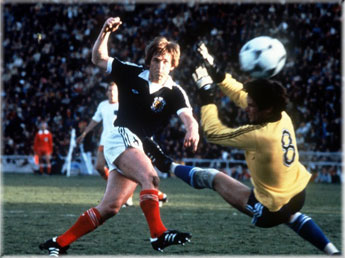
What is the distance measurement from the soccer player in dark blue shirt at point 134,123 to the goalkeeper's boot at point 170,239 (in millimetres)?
267

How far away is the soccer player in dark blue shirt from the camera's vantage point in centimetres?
575

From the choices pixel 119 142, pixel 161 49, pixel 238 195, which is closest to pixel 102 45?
pixel 161 49

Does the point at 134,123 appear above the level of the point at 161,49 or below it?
below

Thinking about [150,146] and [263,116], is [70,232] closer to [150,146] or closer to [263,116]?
[150,146]

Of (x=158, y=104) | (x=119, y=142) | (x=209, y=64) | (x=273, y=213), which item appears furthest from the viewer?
(x=158, y=104)

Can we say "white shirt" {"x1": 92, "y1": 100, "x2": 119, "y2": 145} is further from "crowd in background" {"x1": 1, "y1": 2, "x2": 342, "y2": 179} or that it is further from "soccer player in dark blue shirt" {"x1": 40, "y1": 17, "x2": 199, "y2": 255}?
"crowd in background" {"x1": 1, "y1": 2, "x2": 342, "y2": 179}

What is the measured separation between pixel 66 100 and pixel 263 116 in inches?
802

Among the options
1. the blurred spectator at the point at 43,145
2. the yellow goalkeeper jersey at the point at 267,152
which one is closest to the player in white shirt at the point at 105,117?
the yellow goalkeeper jersey at the point at 267,152

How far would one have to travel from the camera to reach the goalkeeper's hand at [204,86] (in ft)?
17.3

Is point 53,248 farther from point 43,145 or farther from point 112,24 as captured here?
point 43,145

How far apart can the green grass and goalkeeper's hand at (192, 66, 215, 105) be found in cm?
178

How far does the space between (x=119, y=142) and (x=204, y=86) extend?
1096 millimetres

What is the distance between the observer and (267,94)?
5105mm

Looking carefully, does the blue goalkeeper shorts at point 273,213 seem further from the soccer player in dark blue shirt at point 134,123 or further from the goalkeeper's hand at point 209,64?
the goalkeeper's hand at point 209,64
